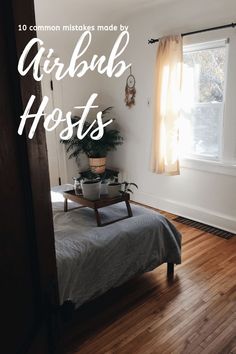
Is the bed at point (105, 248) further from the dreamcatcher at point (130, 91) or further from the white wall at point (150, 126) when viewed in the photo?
the dreamcatcher at point (130, 91)

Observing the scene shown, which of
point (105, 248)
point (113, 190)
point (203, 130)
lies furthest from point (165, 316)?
point (203, 130)

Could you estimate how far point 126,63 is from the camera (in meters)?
4.10

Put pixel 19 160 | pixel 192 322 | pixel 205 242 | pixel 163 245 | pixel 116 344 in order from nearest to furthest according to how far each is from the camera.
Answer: pixel 19 160
pixel 116 344
pixel 192 322
pixel 163 245
pixel 205 242

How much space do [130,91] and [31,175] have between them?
Answer: 146 inches

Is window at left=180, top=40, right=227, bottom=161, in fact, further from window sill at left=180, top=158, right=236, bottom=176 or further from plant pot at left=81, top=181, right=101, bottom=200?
plant pot at left=81, top=181, right=101, bottom=200

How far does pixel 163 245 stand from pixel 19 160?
6.16 feet

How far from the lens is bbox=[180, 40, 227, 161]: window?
3.14 metres

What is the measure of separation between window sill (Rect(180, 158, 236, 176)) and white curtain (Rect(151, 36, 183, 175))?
135 millimetres

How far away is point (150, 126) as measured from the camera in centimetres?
398

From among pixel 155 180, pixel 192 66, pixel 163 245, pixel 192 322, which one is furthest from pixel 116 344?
pixel 192 66

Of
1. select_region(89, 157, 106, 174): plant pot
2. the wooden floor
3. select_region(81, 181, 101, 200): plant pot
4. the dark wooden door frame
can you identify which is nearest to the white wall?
select_region(89, 157, 106, 174): plant pot

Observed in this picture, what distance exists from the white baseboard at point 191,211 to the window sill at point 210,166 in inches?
19.7

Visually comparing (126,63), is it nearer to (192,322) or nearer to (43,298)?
(192,322)

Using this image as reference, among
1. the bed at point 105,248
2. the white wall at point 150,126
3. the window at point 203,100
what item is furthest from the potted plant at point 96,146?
the bed at point 105,248
